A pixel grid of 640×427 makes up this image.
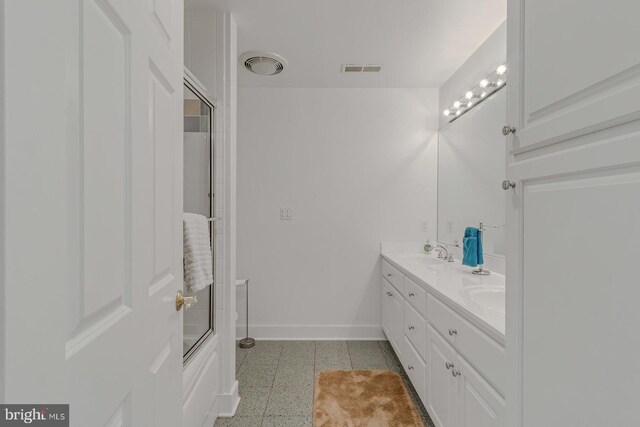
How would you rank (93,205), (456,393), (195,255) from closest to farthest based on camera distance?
(93,205)
(456,393)
(195,255)

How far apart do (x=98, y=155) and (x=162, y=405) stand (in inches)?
25.9

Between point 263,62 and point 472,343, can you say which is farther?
point 263,62

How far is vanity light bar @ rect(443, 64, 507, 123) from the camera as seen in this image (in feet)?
6.09

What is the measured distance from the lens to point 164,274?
32.0 inches

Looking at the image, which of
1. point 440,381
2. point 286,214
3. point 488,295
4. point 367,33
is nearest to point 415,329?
point 440,381

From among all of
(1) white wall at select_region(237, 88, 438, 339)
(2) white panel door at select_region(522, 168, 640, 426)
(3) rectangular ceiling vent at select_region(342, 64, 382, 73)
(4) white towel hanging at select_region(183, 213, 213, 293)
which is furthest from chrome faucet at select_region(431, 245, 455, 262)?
(4) white towel hanging at select_region(183, 213, 213, 293)

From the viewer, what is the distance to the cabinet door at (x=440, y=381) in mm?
1338

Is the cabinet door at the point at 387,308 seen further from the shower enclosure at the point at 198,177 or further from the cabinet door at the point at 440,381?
the shower enclosure at the point at 198,177

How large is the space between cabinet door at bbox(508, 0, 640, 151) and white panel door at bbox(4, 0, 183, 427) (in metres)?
0.86

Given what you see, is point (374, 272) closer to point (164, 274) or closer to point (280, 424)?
point (280, 424)

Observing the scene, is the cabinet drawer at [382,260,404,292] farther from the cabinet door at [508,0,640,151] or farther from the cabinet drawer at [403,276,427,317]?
the cabinet door at [508,0,640,151]

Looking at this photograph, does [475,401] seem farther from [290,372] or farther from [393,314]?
[290,372]

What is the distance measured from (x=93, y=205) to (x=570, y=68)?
3.07 ft

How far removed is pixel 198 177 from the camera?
167 centimetres
